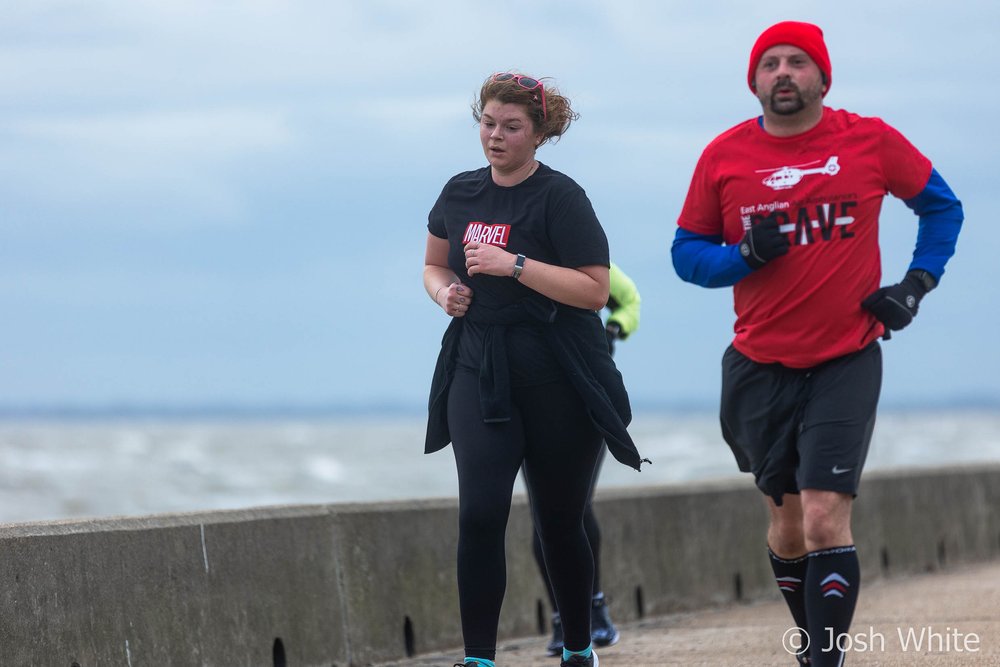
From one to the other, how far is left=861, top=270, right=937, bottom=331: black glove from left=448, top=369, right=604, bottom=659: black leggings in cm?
103

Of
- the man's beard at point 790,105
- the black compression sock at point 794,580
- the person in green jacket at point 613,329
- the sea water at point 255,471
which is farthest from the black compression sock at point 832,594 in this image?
the sea water at point 255,471

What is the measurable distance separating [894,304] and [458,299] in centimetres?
147

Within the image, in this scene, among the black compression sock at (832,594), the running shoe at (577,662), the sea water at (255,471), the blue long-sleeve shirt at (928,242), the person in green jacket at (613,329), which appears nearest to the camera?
the black compression sock at (832,594)

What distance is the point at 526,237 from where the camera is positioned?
5234 millimetres

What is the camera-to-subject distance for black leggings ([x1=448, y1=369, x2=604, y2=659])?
5.16m

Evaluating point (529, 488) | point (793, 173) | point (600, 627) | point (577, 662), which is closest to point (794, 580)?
point (577, 662)

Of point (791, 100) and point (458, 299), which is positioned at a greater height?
point (791, 100)

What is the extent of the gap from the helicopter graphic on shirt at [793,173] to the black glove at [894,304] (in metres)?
0.43

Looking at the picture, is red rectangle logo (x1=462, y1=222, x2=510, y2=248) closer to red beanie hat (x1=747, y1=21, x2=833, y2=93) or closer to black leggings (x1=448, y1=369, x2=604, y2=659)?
black leggings (x1=448, y1=369, x2=604, y2=659)

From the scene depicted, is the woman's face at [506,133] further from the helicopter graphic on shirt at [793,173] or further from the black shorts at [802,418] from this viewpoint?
the black shorts at [802,418]

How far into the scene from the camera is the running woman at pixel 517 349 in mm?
5168

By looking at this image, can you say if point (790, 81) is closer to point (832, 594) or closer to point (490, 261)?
point (490, 261)

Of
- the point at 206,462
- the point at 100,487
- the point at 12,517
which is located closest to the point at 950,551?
the point at 12,517

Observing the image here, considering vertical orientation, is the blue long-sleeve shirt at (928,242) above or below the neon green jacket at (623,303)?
below
